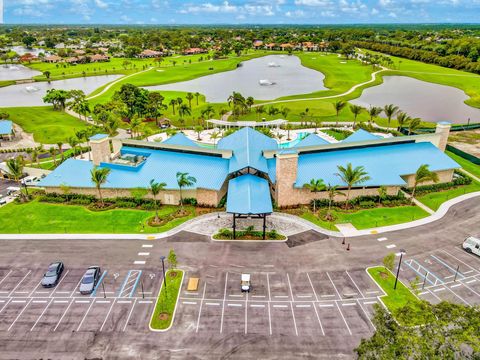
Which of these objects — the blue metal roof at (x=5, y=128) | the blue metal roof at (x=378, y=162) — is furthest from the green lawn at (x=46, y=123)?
the blue metal roof at (x=378, y=162)

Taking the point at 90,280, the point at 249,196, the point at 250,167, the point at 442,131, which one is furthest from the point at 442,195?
the point at 90,280

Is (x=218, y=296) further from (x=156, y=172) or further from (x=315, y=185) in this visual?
(x=156, y=172)

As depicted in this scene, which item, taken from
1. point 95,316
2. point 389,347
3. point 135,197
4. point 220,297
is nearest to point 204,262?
point 220,297

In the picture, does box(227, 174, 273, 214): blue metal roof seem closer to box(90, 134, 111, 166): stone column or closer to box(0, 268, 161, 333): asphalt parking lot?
box(0, 268, 161, 333): asphalt parking lot

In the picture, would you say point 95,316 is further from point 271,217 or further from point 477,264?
point 477,264

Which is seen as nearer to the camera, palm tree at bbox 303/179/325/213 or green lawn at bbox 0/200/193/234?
green lawn at bbox 0/200/193/234

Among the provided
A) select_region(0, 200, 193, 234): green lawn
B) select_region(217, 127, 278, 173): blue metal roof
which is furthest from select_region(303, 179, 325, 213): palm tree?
select_region(0, 200, 193, 234): green lawn
